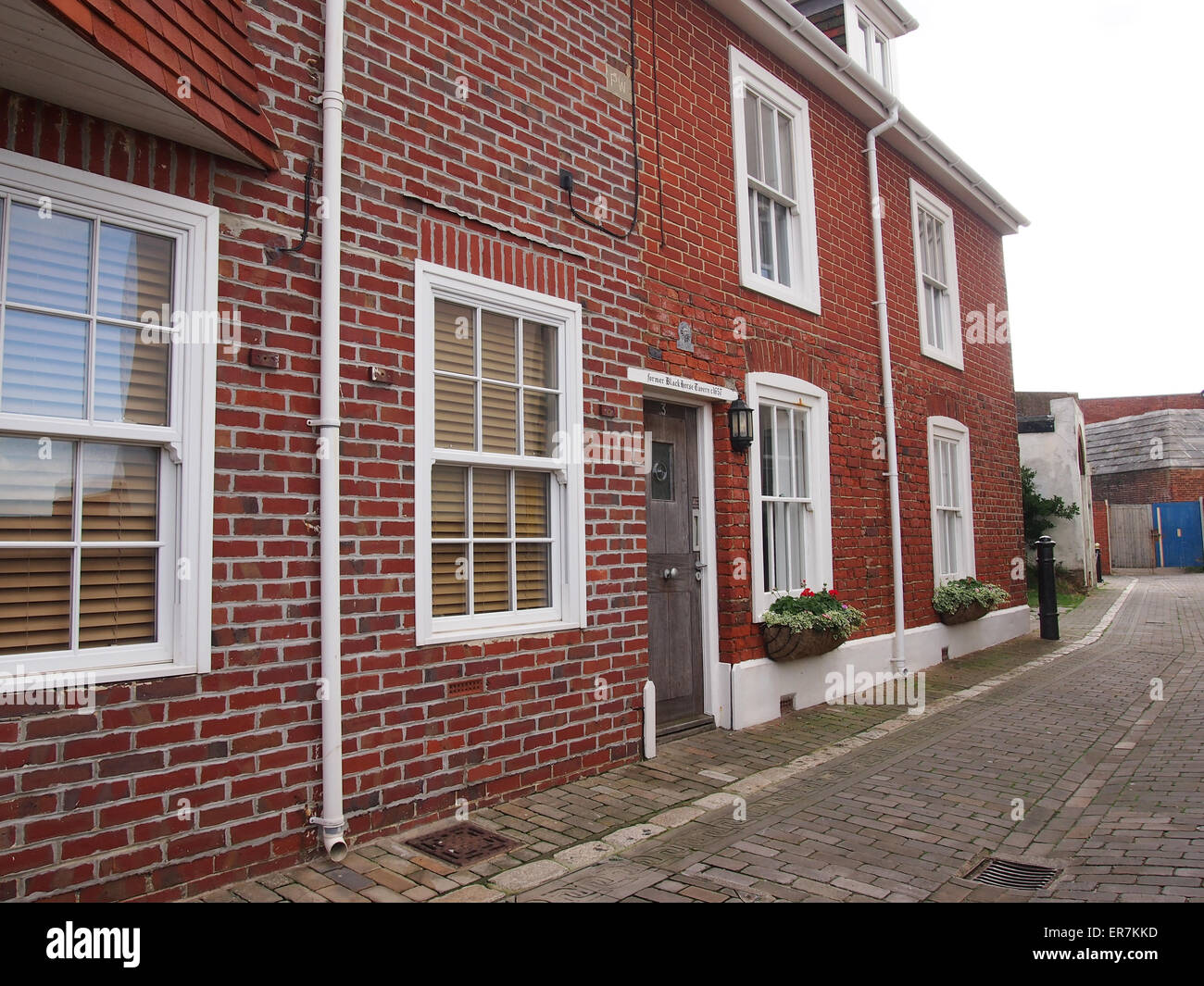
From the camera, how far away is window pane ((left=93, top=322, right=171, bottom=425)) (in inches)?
134

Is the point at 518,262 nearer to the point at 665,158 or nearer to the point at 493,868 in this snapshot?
the point at 665,158

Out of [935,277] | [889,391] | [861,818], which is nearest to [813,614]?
[861,818]

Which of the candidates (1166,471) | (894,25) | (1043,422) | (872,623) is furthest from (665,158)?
(1166,471)

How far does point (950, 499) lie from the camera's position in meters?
10.9

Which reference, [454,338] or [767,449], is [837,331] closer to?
[767,449]

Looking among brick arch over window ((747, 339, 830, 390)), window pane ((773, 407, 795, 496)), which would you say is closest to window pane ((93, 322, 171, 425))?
brick arch over window ((747, 339, 830, 390))

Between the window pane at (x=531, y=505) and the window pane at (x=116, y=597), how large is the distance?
204 centimetres

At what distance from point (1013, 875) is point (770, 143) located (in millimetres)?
6425

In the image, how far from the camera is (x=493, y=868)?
3.84 metres

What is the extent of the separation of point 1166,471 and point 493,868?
33.4m

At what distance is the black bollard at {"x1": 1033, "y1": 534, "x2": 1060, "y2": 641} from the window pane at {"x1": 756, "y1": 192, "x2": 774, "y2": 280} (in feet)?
23.3

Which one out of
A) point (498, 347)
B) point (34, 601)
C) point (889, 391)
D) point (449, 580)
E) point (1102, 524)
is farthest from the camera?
point (1102, 524)

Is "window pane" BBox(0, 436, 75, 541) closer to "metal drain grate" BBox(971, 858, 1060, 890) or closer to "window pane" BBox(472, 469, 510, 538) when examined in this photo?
"window pane" BBox(472, 469, 510, 538)

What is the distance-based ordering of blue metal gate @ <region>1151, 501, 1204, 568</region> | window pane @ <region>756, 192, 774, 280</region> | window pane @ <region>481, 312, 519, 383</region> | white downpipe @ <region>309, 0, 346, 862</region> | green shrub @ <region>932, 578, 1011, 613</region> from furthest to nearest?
blue metal gate @ <region>1151, 501, 1204, 568</region> → green shrub @ <region>932, 578, 1011, 613</region> → window pane @ <region>756, 192, 774, 280</region> → window pane @ <region>481, 312, 519, 383</region> → white downpipe @ <region>309, 0, 346, 862</region>
